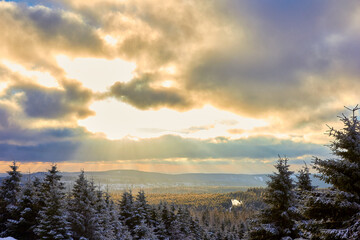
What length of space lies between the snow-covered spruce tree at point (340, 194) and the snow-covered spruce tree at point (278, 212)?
5.24 meters

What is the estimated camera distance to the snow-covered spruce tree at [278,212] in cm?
1594

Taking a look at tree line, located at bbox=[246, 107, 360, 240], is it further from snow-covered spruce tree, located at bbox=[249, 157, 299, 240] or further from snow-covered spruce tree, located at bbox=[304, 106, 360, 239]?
snow-covered spruce tree, located at bbox=[249, 157, 299, 240]

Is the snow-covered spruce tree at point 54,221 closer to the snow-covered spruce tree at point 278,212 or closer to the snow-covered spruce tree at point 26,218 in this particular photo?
the snow-covered spruce tree at point 26,218

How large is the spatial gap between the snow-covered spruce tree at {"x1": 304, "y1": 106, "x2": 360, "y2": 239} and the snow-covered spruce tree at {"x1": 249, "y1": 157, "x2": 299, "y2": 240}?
206 inches

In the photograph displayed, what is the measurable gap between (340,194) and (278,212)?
737cm

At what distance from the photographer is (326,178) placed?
10.9 metres

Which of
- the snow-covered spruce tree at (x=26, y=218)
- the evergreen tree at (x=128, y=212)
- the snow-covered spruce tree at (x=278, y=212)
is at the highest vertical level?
the snow-covered spruce tree at (x=278, y=212)

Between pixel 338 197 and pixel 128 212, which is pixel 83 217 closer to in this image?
pixel 128 212

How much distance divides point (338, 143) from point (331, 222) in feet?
12.0

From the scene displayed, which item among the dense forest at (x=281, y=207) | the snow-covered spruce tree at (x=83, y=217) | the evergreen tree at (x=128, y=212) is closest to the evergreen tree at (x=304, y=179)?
the dense forest at (x=281, y=207)

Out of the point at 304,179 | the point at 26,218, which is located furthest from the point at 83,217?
the point at 304,179

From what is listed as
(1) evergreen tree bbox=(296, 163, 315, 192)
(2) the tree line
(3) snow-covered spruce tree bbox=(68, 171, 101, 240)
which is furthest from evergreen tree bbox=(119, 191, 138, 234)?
(2) the tree line

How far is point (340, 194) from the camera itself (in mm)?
10164

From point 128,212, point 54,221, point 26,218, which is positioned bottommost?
point 128,212
